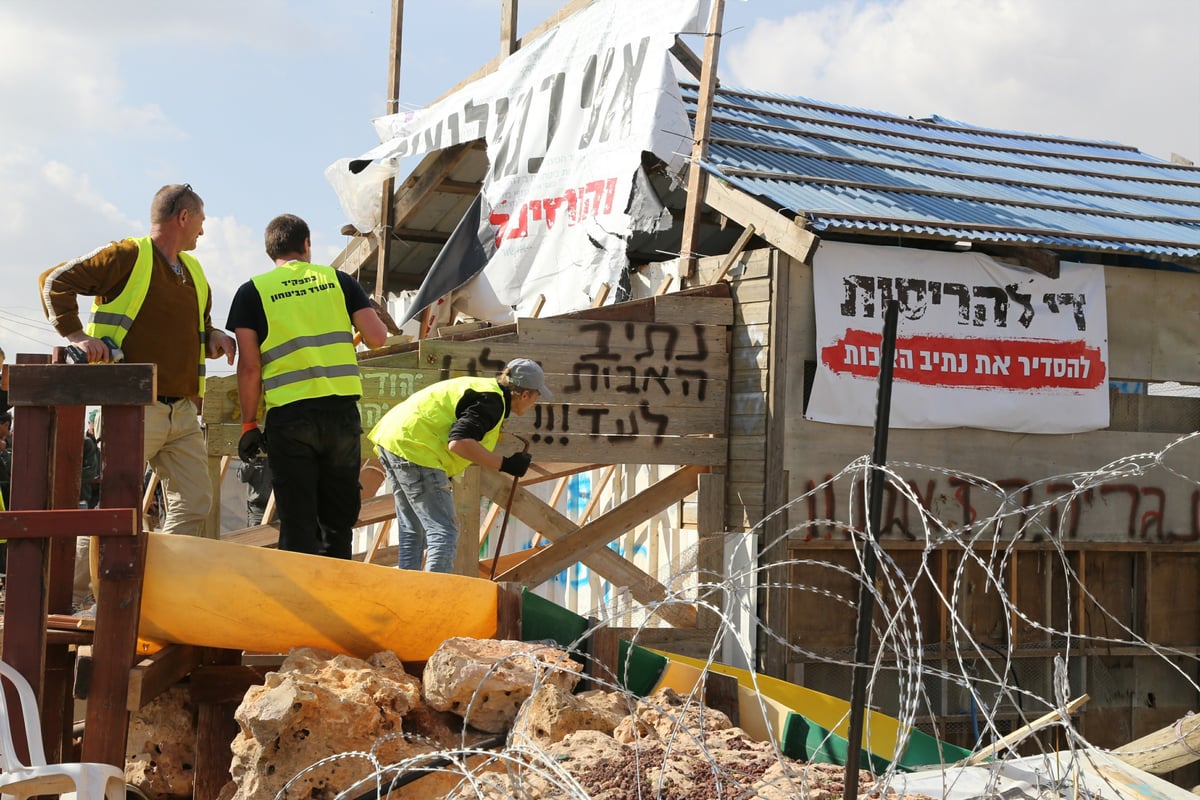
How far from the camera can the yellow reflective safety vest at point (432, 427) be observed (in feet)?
22.8

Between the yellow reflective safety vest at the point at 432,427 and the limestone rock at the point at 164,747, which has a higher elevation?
the yellow reflective safety vest at the point at 432,427

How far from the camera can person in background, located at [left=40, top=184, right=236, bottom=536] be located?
18.0ft

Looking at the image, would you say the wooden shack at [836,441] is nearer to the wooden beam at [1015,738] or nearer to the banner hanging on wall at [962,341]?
the banner hanging on wall at [962,341]

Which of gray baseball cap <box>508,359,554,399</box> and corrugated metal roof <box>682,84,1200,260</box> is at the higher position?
corrugated metal roof <box>682,84,1200,260</box>

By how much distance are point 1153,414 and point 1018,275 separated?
1.97 meters

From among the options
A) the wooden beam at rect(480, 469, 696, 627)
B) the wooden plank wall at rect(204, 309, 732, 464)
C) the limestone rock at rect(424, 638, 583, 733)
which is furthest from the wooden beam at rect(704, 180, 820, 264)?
the limestone rock at rect(424, 638, 583, 733)

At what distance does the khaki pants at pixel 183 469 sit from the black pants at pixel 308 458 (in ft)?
1.10

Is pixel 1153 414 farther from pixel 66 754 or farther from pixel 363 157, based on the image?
pixel 66 754

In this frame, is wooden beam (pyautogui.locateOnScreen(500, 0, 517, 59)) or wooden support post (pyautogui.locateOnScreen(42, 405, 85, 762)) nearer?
wooden support post (pyautogui.locateOnScreen(42, 405, 85, 762))

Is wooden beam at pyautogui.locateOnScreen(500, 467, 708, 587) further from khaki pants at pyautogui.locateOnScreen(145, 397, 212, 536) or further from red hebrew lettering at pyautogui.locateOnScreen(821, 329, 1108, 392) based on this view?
khaki pants at pyautogui.locateOnScreen(145, 397, 212, 536)

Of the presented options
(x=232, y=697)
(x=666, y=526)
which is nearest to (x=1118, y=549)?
(x=666, y=526)

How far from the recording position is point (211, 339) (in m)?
6.05

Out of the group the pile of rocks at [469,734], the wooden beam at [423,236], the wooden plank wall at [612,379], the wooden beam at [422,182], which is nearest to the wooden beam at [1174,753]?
the pile of rocks at [469,734]

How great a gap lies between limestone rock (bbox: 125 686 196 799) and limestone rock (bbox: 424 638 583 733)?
125 centimetres
